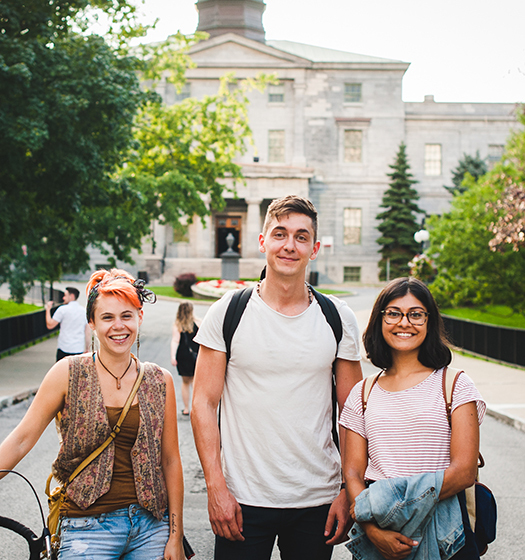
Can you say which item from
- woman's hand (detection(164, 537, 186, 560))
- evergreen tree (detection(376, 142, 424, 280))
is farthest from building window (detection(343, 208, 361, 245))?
woman's hand (detection(164, 537, 186, 560))

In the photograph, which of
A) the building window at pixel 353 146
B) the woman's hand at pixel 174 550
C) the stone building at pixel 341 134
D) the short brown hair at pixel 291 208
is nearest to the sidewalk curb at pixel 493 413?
the short brown hair at pixel 291 208

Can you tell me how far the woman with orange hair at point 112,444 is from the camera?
2.57 metres

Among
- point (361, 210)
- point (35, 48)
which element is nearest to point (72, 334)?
point (35, 48)

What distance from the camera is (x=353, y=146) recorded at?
50.0 meters

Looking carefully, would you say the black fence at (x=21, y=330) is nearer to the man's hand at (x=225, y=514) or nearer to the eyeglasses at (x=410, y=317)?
the man's hand at (x=225, y=514)

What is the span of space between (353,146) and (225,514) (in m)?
49.5

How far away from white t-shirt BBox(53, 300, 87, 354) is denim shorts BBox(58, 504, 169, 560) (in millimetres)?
7488

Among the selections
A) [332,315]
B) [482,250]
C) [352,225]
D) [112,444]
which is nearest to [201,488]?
[112,444]

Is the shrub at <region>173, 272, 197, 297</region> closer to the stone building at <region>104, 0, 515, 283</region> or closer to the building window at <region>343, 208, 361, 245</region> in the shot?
the stone building at <region>104, 0, 515, 283</region>

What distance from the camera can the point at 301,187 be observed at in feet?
147

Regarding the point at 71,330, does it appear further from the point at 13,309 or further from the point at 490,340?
the point at 13,309

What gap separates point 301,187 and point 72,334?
36.3m

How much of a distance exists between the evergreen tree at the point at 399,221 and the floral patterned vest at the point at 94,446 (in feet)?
140

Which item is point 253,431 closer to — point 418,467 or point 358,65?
point 418,467
